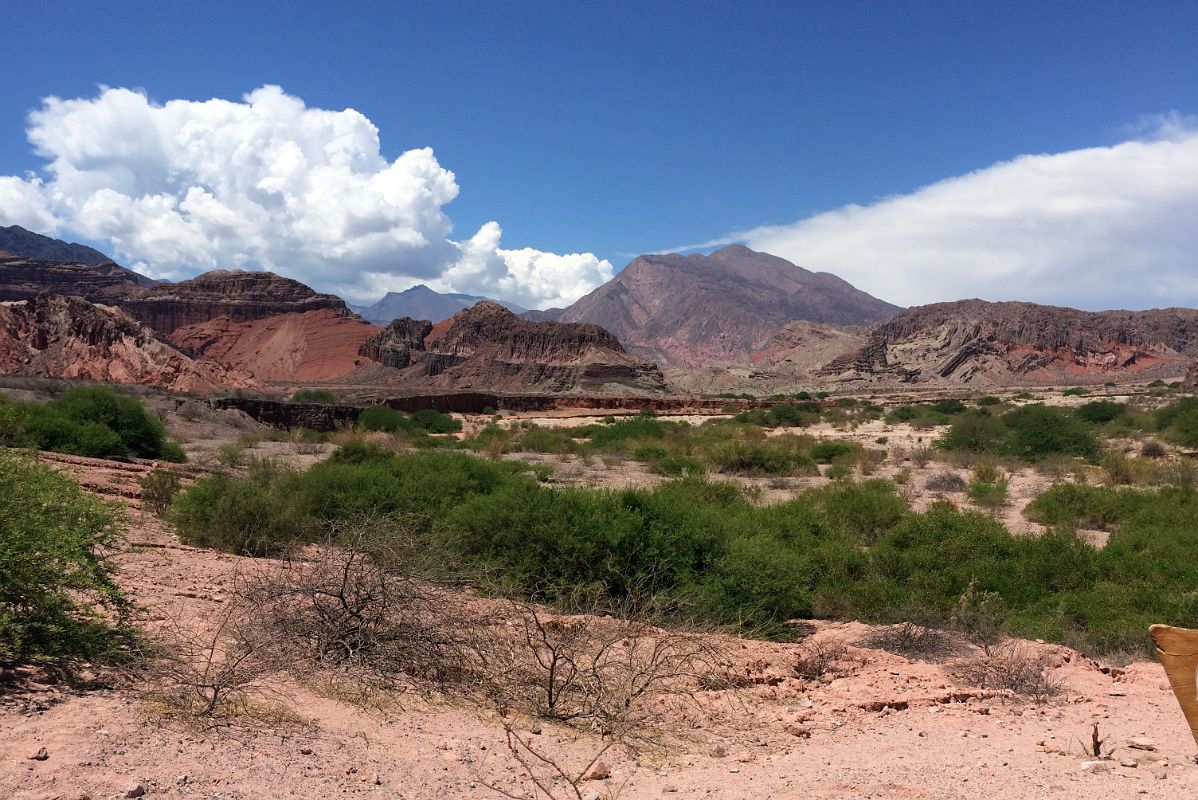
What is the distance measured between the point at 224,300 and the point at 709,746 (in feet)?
389

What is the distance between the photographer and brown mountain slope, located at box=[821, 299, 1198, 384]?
109312mm

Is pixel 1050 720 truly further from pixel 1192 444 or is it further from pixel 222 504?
pixel 1192 444

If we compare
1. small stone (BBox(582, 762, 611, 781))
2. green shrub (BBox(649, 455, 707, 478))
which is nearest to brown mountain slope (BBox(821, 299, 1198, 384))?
green shrub (BBox(649, 455, 707, 478))

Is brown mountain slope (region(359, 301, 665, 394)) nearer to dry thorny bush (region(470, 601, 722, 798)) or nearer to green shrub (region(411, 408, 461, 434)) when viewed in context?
green shrub (region(411, 408, 461, 434))

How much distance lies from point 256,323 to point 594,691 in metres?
114

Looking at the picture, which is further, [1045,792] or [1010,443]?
[1010,443]

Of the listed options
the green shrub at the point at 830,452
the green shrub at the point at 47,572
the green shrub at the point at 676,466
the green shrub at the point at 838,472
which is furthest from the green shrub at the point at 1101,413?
the green shrub at the point at 47,572

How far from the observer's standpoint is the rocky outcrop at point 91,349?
5928cm

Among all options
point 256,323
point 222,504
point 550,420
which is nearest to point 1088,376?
point 550,420

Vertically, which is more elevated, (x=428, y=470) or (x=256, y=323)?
(x=256, y=323)

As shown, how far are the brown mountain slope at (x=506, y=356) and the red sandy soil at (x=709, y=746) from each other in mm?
74800

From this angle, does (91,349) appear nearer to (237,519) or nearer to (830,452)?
(830,452)

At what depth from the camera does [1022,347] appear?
117438mm

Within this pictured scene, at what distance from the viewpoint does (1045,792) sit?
4395 millimetres
